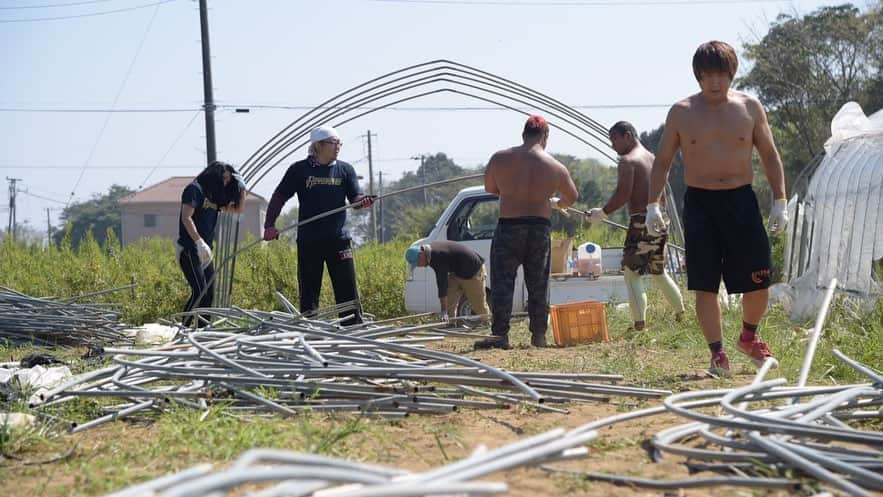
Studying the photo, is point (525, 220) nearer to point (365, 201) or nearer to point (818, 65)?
point (365, 201)

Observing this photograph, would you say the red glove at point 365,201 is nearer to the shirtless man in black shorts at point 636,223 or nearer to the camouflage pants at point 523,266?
the camouflage pants at point 523,266

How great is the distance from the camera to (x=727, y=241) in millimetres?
5273

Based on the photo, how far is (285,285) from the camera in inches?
504

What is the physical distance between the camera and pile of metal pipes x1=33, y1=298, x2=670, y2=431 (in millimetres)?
4301

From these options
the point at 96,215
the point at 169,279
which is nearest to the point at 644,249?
the point at 169,279

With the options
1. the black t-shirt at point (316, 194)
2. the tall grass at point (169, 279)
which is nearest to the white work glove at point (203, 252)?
the black t-shirt at point (316, 194)

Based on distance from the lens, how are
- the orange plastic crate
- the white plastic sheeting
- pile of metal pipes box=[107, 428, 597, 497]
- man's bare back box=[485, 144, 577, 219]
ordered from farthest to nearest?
1. the white plastic sheeting
2. the orange plastic crate
3. man's bare back box=[485, 144, 577, 219]
4. pile of metal pipes box=[107, 428, 597, 497]

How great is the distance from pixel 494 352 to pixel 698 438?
130 inches

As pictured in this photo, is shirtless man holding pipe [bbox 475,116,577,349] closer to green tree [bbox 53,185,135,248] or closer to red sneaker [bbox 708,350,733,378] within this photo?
red sneaker [bbox 708,350,733,378]

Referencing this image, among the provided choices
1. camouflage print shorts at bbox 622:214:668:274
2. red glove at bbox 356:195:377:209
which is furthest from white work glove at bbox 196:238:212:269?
camouflage print shorts at bbox 622:214:668:274

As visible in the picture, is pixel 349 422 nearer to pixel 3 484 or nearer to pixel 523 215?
pixel 3 484

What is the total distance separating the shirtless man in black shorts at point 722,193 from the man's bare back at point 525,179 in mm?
1851

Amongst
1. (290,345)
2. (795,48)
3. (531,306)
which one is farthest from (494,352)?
(795,48)

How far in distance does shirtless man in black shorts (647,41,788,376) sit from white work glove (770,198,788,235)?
134 mm
